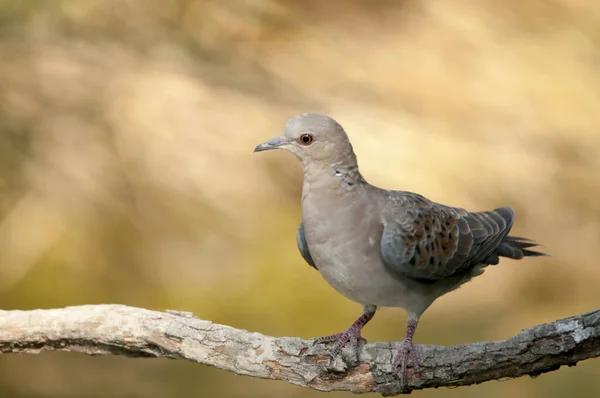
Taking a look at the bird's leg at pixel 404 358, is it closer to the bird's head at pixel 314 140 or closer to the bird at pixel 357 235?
the bird at pixel 357 235

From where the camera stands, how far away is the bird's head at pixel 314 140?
9.15 ft

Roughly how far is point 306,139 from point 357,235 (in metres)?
0.34

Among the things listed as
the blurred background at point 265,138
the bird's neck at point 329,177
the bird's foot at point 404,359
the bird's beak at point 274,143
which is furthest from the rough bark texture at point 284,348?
the blurred background at point 265,138

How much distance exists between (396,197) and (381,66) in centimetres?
371

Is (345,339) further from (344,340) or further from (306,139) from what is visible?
(306,139)

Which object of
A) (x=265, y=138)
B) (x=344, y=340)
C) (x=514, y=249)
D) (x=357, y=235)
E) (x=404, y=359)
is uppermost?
(x=265, y=138)

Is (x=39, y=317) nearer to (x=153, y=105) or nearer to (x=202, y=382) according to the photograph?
(x=202, y=382)

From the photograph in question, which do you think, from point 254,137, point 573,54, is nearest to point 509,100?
point 573,54

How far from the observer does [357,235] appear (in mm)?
2801

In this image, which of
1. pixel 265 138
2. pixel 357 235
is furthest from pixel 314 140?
pixel 265 138

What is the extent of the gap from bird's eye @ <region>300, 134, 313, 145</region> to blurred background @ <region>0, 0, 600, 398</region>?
302cm

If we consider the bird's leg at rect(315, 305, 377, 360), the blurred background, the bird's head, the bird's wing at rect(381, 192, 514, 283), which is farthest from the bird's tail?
the blurred background

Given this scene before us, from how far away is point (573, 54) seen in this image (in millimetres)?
6473

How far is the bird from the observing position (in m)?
2.79
